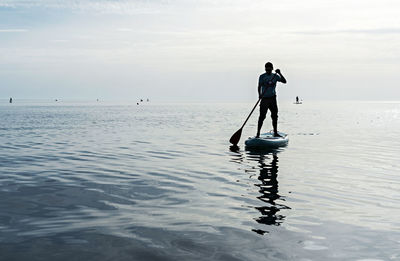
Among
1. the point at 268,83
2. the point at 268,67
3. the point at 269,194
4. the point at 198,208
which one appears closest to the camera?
the point at 198,208

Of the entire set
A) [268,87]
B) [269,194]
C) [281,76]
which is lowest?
[269,194]

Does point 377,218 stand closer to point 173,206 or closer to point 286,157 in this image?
point 173,206

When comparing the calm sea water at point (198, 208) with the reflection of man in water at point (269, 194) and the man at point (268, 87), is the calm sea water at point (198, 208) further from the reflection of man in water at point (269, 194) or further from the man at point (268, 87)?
the man at point (268, 87)

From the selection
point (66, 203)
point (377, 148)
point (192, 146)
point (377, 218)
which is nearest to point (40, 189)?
point (66, 203)

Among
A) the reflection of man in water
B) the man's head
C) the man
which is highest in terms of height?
the man's head

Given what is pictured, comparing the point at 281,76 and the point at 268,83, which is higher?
the point at 281,76

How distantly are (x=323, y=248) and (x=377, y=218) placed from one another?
2.04 metres

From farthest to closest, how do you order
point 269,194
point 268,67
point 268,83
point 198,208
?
point 268,83, point 268,67, point 269,194, point 198,208

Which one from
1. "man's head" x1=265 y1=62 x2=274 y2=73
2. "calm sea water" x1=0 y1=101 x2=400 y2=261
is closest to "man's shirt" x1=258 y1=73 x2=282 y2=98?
"man's head" x1=265 y1=62 x2=274 y2=73

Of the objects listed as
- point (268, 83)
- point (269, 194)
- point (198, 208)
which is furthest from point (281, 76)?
point (198, 208)

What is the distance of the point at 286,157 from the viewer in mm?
14703

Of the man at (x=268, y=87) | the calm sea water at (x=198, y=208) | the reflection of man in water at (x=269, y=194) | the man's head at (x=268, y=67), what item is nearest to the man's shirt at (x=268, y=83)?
the man at (x=268, y=87)

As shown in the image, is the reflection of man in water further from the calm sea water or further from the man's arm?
the man's arm

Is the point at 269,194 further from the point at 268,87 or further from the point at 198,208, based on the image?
the point at 268,87
